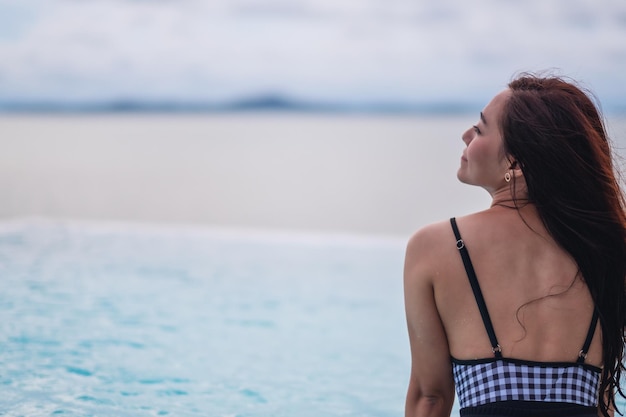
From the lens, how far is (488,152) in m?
1.54

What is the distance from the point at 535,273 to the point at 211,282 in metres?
4.05

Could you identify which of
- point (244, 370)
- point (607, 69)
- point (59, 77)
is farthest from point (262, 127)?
point (244, 370)

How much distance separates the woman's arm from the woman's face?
179 mm

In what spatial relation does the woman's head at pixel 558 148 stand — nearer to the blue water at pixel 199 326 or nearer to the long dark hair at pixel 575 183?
the long dark hair at pixel 575 183

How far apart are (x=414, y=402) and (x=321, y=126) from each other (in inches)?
835

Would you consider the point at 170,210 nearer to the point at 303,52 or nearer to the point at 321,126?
the point at 303,52

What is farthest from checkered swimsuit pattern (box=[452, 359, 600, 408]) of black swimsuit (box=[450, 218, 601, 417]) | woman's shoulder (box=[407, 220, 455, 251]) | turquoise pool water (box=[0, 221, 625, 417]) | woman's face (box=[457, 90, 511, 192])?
turquoise pool water (box=[0, 221, 625, 417])

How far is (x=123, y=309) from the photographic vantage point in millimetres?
4465

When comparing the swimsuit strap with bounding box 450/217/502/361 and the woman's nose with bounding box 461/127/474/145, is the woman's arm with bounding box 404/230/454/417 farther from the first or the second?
the woman's nose with bounding box 461/127/474/145

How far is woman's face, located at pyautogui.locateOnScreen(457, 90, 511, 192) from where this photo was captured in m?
1.53

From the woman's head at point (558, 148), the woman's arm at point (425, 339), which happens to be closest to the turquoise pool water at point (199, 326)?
the woman's arm at point (425, 339)

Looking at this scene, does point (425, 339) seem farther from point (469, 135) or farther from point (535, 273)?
point (469, 135)

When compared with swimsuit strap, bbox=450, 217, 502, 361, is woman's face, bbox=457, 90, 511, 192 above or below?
above

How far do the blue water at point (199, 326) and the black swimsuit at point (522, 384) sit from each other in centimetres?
161
